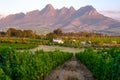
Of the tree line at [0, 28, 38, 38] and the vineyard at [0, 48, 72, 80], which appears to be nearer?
the vineyard at [0, 48, 72, 80]

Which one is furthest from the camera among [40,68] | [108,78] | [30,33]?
[30,33]

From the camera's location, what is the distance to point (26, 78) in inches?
1137

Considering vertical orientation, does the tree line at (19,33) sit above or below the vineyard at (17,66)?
above

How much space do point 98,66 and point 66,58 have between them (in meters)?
28.9

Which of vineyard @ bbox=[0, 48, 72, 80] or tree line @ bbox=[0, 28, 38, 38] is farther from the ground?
tree line @ bbox=[0, 28, 38, 38]

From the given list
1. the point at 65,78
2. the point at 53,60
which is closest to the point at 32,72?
the point at 65,78

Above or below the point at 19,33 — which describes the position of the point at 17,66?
below

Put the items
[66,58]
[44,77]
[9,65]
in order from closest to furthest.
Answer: [9,65]
[44,77]
[66,58]

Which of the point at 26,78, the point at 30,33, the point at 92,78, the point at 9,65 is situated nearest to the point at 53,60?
the point at 92,78

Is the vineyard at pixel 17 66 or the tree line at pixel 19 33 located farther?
the tree line at pixel 19 33

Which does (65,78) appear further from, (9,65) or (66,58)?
(66,58)

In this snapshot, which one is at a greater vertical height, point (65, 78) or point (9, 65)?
point (9, 65)

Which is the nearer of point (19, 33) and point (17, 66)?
point (17, 66)

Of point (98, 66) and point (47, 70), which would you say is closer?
point (98, 66)
